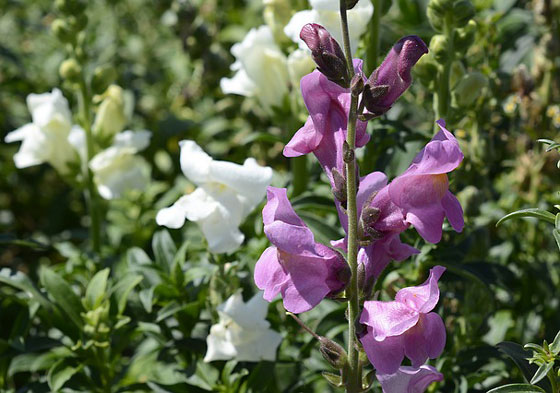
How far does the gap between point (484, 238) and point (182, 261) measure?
738 millimetres

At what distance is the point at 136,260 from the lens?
1.98 meters

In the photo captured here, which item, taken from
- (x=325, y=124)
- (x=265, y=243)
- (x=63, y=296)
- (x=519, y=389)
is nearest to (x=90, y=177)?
(x=63, y=296)

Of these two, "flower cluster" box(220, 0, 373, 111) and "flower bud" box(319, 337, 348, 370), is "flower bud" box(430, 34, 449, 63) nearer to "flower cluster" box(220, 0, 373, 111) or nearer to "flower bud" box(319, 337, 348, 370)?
"flower cluster" box(220, 0, 373, 111)

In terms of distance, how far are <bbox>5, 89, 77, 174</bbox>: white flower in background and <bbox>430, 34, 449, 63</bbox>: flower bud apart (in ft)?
3.83

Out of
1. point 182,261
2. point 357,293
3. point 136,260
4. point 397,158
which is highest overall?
point 357,293

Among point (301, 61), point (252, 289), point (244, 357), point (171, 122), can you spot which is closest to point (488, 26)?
point (301, 61)

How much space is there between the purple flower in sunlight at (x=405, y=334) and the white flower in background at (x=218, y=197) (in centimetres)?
58

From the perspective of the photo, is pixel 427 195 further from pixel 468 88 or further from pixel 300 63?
pixel 300 63

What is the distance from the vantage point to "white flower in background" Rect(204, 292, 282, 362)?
5.16 feet

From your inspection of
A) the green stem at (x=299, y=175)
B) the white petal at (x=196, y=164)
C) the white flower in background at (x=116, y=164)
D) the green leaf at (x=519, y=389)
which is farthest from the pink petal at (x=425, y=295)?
the white flower in background at (x=116, y=164)

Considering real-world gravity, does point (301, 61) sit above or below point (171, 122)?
above

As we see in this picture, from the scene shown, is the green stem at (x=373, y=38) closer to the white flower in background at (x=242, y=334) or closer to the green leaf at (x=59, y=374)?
the white flower in background at (x=242, y=334)

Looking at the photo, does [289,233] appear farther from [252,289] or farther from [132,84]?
[132,84]

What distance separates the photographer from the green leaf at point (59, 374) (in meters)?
1.55
